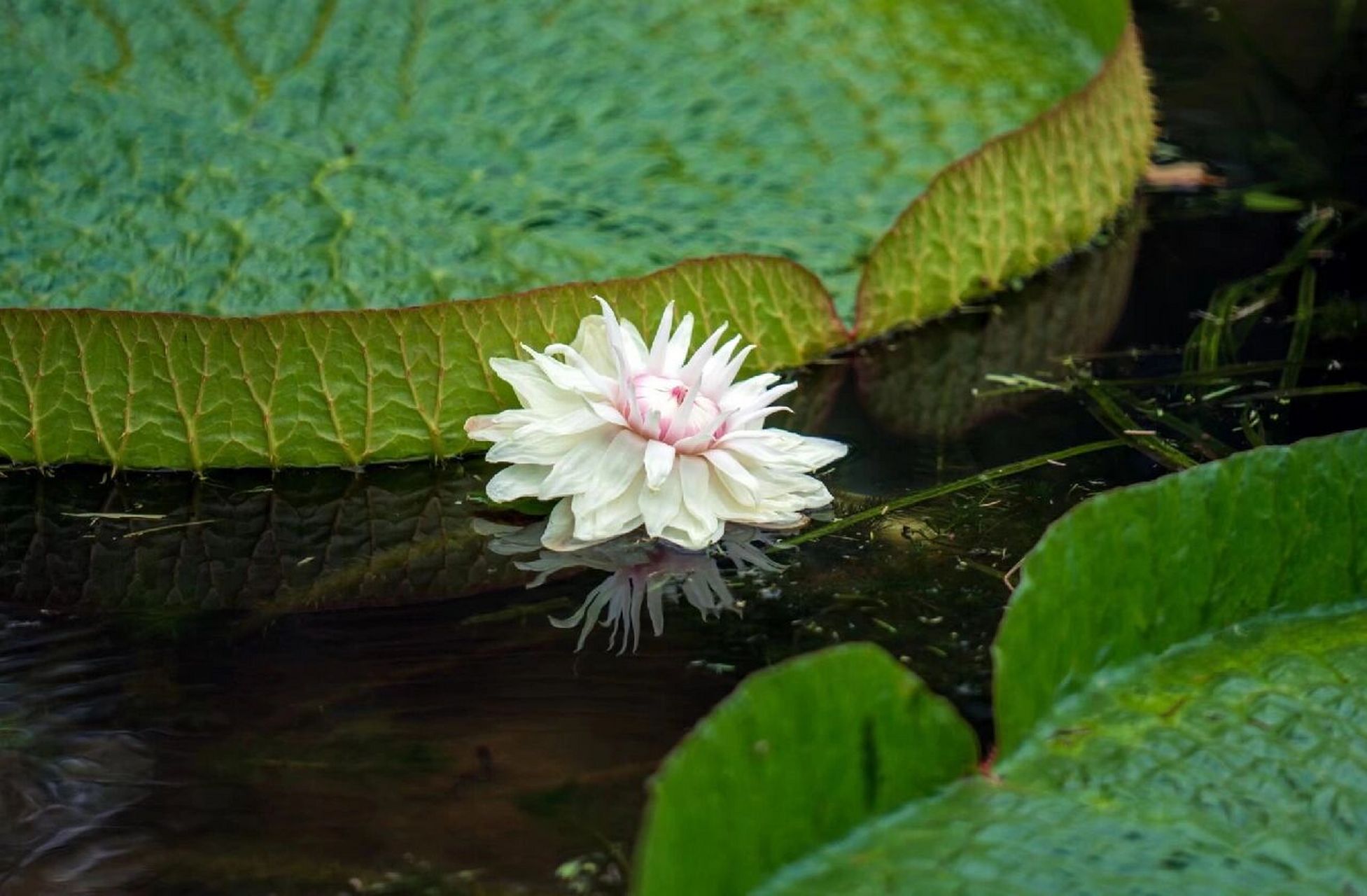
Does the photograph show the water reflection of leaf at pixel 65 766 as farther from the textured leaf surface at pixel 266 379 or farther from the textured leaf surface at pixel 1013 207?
the textured leaf surface at pixel 1013 207

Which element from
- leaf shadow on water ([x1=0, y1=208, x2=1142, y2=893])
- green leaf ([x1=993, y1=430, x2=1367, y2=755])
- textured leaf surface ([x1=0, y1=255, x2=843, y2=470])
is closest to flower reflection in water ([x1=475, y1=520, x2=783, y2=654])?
leaf shadow on water ([x1=0, y1=208, x2=1142, y2=893])

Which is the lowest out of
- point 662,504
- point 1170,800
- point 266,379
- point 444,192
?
point 1170,800

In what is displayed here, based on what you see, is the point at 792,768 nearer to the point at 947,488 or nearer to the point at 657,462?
the point at 657,462

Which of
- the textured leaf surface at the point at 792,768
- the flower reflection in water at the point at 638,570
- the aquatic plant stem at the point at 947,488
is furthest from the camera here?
the aquatic plant stem at the point at 947,488

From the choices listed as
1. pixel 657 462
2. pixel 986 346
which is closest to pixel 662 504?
pixel 657 462

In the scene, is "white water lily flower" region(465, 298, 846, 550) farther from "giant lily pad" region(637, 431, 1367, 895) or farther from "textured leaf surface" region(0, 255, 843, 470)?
"giant lily pad" region(637, 431, 1367, 895)

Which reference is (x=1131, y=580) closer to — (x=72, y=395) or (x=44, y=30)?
(x=72, y=395)

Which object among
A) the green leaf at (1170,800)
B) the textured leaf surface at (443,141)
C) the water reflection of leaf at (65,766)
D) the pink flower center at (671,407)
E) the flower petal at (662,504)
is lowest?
the green leaf at (1170,800)

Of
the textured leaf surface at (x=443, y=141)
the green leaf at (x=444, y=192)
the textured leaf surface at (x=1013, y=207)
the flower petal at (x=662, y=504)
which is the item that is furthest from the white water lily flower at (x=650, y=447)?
the textured leaf surface at (x=1013, y=207)
